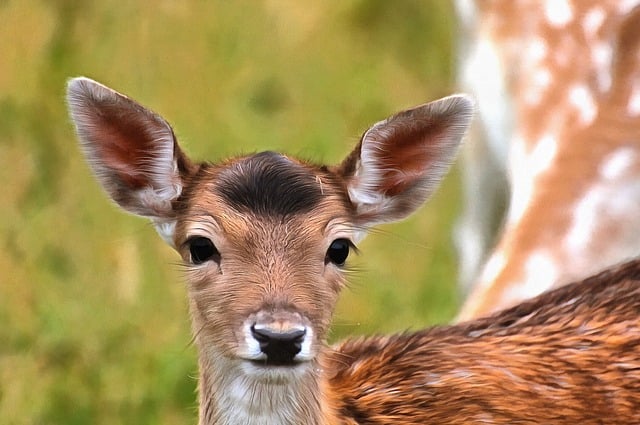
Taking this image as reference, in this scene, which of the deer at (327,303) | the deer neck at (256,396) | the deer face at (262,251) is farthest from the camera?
the deer neck at (256,396)

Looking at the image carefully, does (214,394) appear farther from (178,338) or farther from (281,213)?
(178,338)

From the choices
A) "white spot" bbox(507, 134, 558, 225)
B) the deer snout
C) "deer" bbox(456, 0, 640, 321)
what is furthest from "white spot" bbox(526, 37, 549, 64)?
the deer snout

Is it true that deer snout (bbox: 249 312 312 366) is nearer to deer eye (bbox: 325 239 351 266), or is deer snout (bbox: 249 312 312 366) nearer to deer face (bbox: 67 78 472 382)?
deer face (bbox: 67 78 472 382)

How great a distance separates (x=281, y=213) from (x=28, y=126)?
2898mm

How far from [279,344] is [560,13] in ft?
8.35

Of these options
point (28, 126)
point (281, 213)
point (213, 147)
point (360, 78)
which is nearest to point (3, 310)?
point (28, 126)

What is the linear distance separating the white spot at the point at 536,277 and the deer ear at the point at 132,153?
57.4 inches

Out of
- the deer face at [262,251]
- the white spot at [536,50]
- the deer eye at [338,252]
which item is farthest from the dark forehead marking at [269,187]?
the white spot at [536,50]

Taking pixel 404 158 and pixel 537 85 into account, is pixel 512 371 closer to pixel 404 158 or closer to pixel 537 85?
pixel 404 158

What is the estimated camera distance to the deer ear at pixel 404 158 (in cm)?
434

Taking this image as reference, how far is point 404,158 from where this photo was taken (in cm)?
445

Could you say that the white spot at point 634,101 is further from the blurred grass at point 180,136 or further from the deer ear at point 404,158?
the deer ear at point 404,158

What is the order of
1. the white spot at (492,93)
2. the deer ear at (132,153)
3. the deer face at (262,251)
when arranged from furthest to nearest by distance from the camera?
the white spot at (492,93), the deer ear at (132,153), the deer face at (262,251)

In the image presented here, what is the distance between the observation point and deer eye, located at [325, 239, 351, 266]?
4.17 meters
